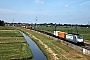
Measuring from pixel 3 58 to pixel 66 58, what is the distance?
430 inches

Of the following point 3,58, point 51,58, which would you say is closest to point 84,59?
point 51,58

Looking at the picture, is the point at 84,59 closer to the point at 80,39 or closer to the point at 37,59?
the point at 37,59

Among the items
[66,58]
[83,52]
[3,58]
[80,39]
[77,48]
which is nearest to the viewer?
[3,58]

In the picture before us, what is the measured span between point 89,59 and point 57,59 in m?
5.45

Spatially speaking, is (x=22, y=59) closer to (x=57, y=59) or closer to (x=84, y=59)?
(x=57, y=59)

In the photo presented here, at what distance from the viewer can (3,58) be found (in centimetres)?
2714

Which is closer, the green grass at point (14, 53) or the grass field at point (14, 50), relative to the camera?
the green grass at point (14, 53)

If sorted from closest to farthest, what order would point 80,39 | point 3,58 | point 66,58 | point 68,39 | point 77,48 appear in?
1. point 3,58
2. point 66,58
3. point 77,48
4. point 80,39
5. point 68,39

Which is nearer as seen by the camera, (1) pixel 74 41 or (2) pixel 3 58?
(2) pixel 3 58

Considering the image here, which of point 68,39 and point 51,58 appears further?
point 68,39

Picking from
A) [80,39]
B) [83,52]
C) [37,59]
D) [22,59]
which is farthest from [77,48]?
[22,59]

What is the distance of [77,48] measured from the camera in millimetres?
37281

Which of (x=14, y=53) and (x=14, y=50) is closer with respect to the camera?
(x=14, y=53)

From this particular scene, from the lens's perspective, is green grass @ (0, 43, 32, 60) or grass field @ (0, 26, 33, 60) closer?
green grass @ (0, 43, 32, 60)
